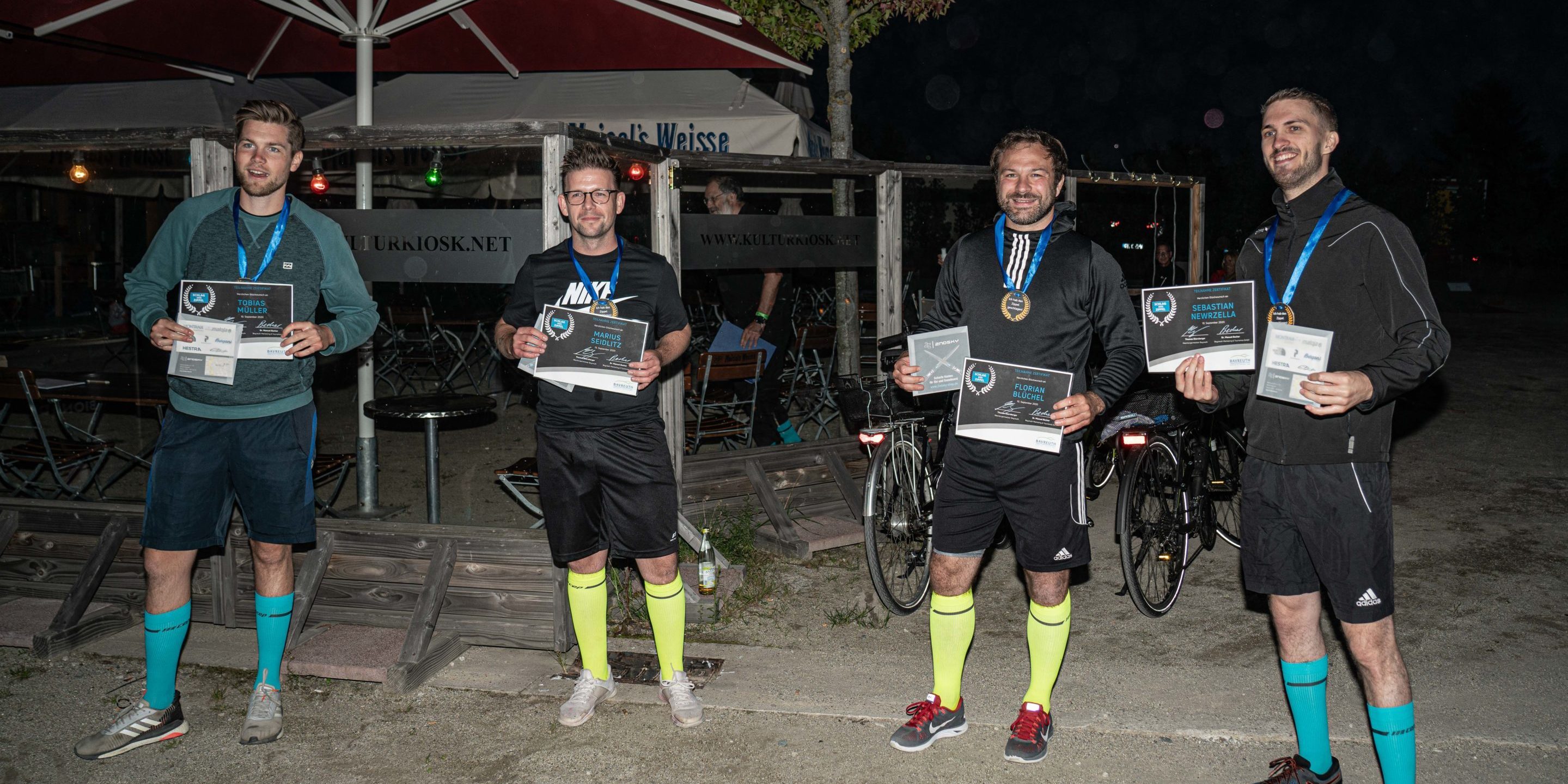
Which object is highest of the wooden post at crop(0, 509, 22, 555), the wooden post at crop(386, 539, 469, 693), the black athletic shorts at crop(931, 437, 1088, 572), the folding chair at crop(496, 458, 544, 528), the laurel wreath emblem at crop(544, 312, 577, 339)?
the laurel wreath emblem at crop(544, 312, 577, 339)

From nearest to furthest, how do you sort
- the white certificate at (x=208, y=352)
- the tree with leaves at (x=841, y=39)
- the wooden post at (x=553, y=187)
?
1. the white certificate at (x=208, y=352)
2. the wooden post at (x=553, y=187)
3. the tree with leaves at (x=841, y=39)

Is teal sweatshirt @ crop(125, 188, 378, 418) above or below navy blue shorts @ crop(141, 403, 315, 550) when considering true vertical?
above

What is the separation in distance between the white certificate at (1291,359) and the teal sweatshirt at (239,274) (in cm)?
296

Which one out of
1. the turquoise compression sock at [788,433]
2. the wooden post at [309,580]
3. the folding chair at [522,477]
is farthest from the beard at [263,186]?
the turquoise compression sock at [788,433]

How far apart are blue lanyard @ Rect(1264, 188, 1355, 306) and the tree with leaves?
4.35m

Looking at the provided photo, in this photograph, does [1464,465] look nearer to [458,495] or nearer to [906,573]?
[906,573]

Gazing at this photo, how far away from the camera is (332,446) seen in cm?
868

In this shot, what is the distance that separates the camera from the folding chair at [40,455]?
18.6 ft

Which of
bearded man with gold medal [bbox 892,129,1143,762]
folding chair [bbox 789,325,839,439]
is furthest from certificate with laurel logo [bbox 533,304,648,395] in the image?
folding chair [bbox 789,325,839,439]

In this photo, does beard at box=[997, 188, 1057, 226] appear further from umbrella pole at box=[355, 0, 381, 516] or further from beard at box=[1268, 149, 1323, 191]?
umbrella pole at box=[355, 0, 381, 516]

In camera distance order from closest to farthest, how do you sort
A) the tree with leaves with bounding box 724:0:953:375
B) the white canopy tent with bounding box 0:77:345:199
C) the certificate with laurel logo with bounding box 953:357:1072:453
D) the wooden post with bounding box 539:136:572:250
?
the certificate with laurel logo with bounding box 953:357:1072:453
the wooden post with bounding box 539:136:572:250
the tree with leaves with bounding box 724:0:953:375
the white canopy tent with bounding box 0:77:345:199

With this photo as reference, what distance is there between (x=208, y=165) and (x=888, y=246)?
370 centimetres

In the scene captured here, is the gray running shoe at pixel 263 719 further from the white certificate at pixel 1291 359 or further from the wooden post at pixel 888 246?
the wooden post at pixel 888 246

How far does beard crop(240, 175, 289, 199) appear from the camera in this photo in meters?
3.51
